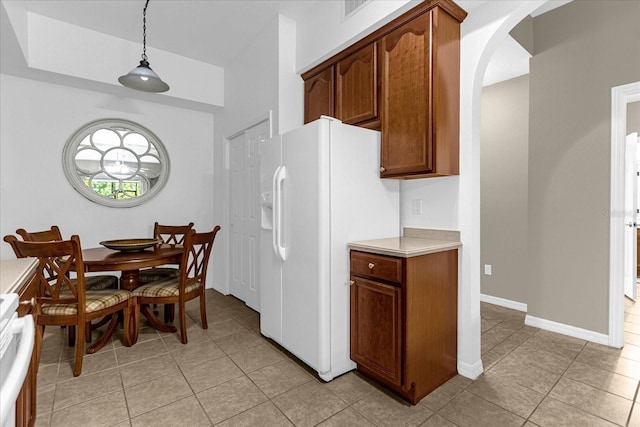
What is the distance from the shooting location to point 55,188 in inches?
137

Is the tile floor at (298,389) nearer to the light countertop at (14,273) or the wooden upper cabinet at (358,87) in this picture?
the light countertop at (14,273)

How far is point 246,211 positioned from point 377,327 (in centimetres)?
236

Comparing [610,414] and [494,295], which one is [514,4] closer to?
[610,414]

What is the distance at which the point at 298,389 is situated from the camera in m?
1.99

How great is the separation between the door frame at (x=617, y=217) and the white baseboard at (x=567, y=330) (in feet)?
0.23

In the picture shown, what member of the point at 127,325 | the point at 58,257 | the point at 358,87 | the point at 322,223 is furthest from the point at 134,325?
the point at 358,87

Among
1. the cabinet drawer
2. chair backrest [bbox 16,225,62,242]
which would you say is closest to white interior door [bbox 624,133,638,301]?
the cabinet drawer

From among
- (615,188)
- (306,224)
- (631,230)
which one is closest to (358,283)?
(306,224)

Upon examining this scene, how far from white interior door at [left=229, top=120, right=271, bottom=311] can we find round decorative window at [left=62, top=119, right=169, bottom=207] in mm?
945

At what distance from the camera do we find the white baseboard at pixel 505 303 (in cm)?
337

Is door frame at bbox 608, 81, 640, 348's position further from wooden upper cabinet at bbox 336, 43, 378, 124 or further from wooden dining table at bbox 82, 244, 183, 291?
wooden dining table at bbox 82, 244, 183, 291

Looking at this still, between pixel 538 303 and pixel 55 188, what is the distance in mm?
5085

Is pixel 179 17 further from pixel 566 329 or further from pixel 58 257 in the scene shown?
pixel 566 329

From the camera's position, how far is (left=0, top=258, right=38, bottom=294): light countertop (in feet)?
3.78
